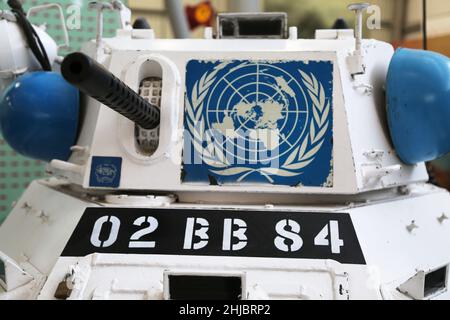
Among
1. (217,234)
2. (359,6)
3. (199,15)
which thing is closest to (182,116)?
(217,234)

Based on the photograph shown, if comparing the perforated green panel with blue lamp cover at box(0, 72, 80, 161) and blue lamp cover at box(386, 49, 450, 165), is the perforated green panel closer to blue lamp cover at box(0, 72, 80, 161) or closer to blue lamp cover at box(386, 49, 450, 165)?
blue lamp cover at box(0, 72, 80, 161)

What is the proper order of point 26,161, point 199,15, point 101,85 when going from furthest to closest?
point 199,15 → point 26,161 → point 101,85

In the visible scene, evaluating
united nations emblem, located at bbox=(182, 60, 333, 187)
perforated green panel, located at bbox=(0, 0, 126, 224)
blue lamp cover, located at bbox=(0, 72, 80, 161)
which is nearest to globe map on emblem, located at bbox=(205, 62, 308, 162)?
united nations emblem, located at bbox=(182, 60, 333, 187)

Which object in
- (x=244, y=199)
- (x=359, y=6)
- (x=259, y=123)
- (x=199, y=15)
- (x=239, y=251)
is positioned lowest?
(x=239, y=251)

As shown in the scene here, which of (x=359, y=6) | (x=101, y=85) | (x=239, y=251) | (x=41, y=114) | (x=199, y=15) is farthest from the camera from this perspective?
(x=199, y=15)

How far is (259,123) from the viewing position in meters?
1.92

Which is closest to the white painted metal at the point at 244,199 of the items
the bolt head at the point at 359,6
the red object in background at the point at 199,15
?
the bolt head at the point at 359,6

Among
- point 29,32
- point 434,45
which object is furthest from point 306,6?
point 29,32

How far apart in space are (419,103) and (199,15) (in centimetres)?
322

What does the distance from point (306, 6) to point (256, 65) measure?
2.47m

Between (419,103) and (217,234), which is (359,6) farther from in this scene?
(217,234)

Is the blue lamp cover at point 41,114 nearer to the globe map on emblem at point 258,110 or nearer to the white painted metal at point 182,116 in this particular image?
the white painted metal at point 182,116

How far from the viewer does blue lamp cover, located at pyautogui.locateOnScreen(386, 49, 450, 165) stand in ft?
6.28

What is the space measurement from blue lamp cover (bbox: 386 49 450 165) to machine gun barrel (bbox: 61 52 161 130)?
3.28 feet
